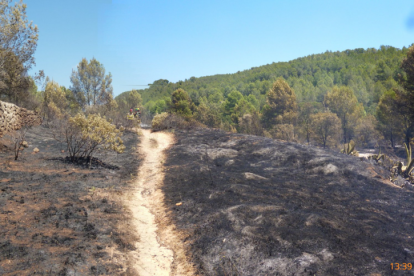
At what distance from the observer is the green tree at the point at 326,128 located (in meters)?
39.3

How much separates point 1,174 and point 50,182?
176 centimetres

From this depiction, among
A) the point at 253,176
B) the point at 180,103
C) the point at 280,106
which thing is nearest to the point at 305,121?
the point at 280,106

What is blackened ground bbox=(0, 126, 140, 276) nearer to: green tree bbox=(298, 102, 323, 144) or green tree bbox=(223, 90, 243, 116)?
green tree bbox=(298, 102, 323, 144)

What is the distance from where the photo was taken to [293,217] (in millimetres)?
7188

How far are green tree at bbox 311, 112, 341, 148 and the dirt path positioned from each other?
109ft

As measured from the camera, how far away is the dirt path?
5715 mm

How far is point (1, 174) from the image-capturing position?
9.70m

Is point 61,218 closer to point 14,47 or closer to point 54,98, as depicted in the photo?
point 14,47

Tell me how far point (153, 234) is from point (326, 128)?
37864 millimetres

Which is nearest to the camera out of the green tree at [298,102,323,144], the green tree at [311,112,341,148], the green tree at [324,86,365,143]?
the green tree at [311,112,341,148]

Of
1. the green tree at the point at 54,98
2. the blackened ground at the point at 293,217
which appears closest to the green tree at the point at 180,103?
the green tree at the point at 54,98

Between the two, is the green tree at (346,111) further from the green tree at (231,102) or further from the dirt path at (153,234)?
the dirt path at (153,234)

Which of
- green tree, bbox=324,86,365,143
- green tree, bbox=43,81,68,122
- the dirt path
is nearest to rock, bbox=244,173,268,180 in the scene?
the dirt path

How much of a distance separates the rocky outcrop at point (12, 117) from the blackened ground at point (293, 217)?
1012cm
